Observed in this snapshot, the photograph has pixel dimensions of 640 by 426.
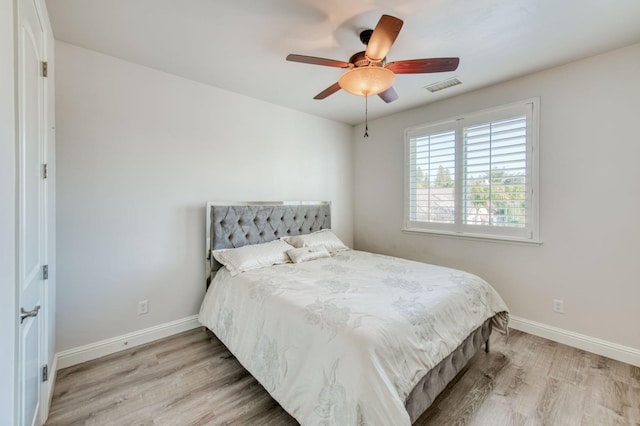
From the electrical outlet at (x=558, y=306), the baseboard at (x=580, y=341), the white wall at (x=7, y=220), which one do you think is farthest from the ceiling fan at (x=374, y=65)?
the baseboard at (x=580, y=341)

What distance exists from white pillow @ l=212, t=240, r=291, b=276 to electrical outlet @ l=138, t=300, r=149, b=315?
30.0 inches

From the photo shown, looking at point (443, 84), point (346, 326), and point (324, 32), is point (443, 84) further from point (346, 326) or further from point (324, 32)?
point (346, 326)

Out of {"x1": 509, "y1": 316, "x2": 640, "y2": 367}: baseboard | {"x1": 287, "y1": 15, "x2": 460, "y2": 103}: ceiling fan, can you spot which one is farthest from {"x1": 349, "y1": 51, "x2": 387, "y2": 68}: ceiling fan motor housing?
{"x1": 509, "y1": 316, "x2": 640, "y2": 367}: baseboard

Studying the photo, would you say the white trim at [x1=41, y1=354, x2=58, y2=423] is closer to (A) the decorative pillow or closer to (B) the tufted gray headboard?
(B) the tufted gray headboard

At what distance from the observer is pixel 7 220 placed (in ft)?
3.28

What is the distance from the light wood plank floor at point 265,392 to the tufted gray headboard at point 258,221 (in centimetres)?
97

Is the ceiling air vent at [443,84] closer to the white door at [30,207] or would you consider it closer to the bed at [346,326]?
the bed at [346,326]

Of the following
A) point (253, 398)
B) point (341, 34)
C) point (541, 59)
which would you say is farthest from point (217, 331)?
point (541, 59)

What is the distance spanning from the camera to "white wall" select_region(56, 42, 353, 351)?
7.30 feet

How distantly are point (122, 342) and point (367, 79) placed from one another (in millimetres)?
3099

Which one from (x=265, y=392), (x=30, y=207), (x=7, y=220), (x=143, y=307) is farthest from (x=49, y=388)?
(x=7, y=220)

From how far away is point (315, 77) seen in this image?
2.75 meters

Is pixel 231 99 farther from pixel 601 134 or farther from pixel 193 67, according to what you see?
pixel 601 134

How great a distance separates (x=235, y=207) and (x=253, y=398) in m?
1.85
